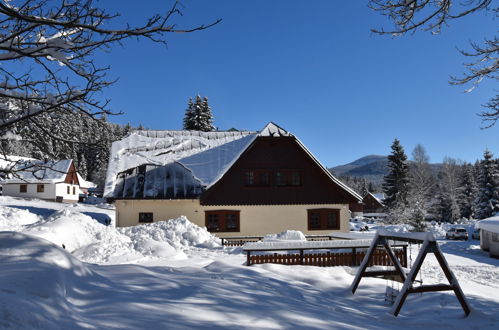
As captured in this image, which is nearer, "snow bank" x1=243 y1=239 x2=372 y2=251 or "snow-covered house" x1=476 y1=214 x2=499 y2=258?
"snow bank" x1=243 y1=239 x2=372 y2=251

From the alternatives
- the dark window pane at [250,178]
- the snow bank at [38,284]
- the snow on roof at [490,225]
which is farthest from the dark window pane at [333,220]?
the snow bank at [38,284]

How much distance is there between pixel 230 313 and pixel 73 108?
12.1ft

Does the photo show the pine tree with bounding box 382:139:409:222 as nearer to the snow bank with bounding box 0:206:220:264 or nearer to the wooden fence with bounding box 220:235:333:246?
the wooden fence with bounding box 220:235:333:246

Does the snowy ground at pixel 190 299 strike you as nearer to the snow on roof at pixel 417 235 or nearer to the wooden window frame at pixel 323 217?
the snow on roof at pixel 417 235

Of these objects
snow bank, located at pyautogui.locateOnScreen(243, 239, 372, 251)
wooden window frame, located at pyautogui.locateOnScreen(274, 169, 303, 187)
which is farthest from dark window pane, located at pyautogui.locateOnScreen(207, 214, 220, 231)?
snow bank, located at pyautogui.locateOnScreen(243, 239, 372, 251)

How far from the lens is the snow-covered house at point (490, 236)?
2631 cm

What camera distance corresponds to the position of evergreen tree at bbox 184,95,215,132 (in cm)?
5350

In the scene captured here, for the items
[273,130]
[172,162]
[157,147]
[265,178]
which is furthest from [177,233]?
[273,130]

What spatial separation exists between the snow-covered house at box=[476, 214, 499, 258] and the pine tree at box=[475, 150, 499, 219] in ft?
84.8

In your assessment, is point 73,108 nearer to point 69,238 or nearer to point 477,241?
point 69,238

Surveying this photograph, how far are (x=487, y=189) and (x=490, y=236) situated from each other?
29.2 metres

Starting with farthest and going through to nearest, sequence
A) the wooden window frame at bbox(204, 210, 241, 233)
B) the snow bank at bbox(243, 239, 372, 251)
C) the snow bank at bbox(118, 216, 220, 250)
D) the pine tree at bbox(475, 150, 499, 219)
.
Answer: the pine tree at bbox(475, 150, 499, 219)
the wooden window frame at bbox(204, 210, 241, 233)
the snow bank at bbox(118, 216, 220, 250)
the snow bank at bbox(243, 239, 372, 251)

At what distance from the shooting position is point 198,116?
54125mm

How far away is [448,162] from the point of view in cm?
6391
